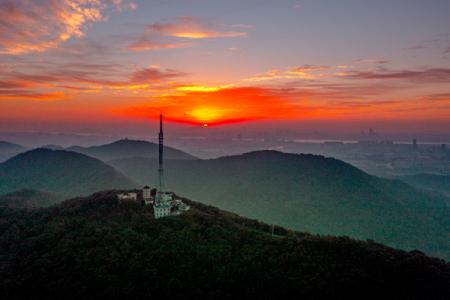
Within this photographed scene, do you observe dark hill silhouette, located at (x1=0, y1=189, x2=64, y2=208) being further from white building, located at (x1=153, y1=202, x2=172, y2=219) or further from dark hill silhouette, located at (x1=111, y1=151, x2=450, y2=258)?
dark hill silhouette, located at (x1=111, y1=151, x2=450, y2=258)

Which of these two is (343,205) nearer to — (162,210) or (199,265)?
(162,210)

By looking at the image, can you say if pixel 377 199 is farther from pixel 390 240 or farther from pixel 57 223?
pixel 57 223

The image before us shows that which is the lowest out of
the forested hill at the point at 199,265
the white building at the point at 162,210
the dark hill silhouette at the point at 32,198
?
the dark hill silhouette at the point at 32,198

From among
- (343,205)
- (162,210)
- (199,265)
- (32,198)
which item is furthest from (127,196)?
(343,205)

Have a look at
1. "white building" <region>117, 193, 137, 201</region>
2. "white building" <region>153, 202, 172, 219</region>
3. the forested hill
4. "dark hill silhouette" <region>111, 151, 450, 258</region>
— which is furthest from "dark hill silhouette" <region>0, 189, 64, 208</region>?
"dark hill silhouette" <region>111, 151, 450, 258</region>

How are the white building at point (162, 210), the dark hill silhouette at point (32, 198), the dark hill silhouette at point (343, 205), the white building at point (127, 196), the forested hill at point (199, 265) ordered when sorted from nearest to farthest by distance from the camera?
the forested hill at point (199, 265)
the white building at point (162, 210)
the white building at point (127, 196)
the dark hill silhouette at point (32, 198)
the dark hill silhouette at point (343, 205)

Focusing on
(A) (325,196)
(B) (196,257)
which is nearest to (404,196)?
(A) (325,196)

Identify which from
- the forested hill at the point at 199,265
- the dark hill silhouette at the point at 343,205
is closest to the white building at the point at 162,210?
the forested hill at the point at 199,265

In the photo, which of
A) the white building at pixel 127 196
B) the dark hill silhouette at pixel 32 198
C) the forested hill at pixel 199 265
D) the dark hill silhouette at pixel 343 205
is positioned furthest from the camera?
the dark hill silhouette at pixel 343 205

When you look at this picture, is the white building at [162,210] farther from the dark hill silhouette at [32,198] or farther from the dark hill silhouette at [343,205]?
the dark hill silhouette at [343,205]
